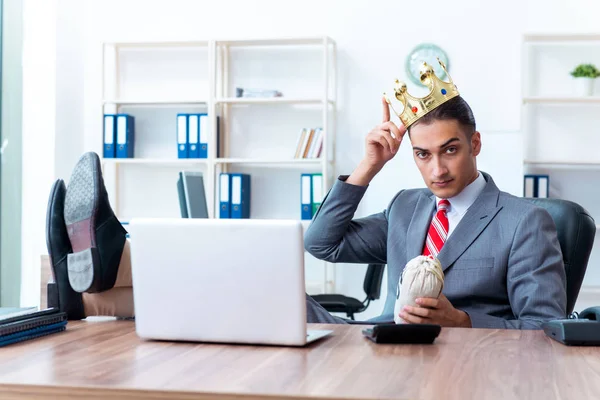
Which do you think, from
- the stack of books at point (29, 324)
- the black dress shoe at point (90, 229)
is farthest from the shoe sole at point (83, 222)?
the stack of books at point (29, 324)

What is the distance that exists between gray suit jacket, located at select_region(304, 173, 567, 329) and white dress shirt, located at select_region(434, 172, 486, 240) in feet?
0.10

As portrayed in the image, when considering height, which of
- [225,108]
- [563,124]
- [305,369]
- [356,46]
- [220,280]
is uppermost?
[356,46]

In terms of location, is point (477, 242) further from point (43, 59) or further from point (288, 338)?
point (43, 59)

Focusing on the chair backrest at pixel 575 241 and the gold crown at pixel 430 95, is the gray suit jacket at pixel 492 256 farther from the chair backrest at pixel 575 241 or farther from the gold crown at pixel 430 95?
the gold crown at pixel 430 95

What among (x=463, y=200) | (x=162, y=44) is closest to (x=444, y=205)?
(x=463, y=200)

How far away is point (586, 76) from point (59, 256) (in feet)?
12.4

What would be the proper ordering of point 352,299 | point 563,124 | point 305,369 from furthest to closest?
point 563,124 < point 352,299 < point 305,369

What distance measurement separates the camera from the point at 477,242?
213cm

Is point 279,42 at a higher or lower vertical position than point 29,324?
higher

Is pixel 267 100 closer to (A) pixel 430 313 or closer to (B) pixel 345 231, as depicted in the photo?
(B) pixel 345 231

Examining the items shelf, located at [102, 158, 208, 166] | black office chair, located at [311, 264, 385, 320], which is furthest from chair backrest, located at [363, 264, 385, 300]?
shelf, located at [102, 158, 208, 166]

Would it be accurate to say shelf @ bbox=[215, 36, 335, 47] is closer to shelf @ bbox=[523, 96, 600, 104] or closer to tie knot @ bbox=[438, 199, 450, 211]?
shelf @ bbox=[523, 96, 600, 104]

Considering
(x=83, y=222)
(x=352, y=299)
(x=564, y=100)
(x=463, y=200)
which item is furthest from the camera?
(x=564, y=100)

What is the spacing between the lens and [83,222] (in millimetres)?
1842
